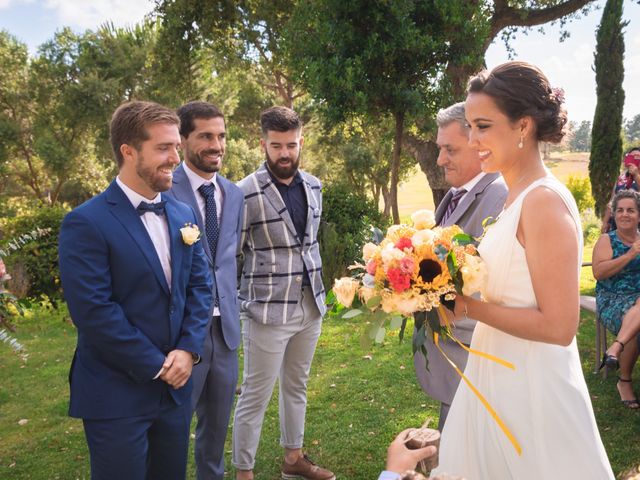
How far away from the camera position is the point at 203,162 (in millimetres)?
3512

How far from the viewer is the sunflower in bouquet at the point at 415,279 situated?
Answer: 2035mm

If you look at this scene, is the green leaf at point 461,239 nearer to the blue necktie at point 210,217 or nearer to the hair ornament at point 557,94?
the hair ornament at point 557,94

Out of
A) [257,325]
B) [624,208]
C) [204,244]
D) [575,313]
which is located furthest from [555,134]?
[624,208]

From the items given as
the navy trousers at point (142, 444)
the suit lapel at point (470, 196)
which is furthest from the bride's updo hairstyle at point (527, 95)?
the navy trousers at point (142, 444)

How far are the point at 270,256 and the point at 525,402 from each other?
2176 millimetres

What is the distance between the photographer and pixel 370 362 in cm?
655

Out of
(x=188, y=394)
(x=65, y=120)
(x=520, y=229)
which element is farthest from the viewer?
(x=65, y=120)

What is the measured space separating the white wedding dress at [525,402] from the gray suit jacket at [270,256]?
Answer: 1.85 m

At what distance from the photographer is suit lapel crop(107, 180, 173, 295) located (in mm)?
2602

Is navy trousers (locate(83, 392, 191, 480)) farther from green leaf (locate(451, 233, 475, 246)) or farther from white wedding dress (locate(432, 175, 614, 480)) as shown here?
green leaf (locate(451, 233, 475, 246))

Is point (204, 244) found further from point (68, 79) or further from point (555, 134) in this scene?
point (68, 79)

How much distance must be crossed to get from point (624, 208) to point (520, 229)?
4198 millimetres

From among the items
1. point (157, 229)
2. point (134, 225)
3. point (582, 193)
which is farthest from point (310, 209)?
point (582, 193)

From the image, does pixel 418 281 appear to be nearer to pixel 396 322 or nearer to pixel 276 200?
pixel 396 322
